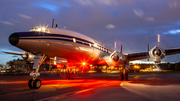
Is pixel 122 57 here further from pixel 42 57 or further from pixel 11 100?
pixel 11 100

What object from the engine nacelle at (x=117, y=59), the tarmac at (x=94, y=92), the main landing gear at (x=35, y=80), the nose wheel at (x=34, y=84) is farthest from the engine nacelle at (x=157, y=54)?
the nose wheel at (x=34, y=84)

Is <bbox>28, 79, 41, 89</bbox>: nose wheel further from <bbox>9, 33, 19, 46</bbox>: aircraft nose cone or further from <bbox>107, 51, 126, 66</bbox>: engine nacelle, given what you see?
<bbox>107, 51, 126, 66</bbox>: engine nacelle

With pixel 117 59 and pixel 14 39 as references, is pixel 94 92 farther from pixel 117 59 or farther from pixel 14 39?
pixel 117 59

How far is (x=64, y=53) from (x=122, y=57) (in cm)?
739

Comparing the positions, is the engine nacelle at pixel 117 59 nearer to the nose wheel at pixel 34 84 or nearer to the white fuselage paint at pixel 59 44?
the white fuselage paint at pixel 59 44

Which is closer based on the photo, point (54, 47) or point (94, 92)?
point (94, 92)

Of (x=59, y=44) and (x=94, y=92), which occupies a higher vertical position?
(x=59, y=44)

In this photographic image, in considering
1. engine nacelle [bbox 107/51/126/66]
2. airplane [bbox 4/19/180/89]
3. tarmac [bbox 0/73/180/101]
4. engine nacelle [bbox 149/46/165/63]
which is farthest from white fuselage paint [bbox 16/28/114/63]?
engine nacelle [bbox 149/46/165/63]

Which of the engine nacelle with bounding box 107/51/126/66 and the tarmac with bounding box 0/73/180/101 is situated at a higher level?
the engine nacelle with bounding box 107/51/126/66

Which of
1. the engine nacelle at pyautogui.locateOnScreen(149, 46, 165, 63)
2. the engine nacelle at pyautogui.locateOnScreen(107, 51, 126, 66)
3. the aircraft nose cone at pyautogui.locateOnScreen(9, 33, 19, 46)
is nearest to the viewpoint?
the aircraft nose cone at pyautogui.locateOnScreen(9, 33, 19, 46)

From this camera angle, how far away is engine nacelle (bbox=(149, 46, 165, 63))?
54.9 feet

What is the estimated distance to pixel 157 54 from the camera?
55.0 ft

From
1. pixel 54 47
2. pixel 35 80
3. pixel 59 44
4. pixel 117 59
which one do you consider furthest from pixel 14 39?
pixel 117 59

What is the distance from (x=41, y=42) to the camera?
11273 mm
